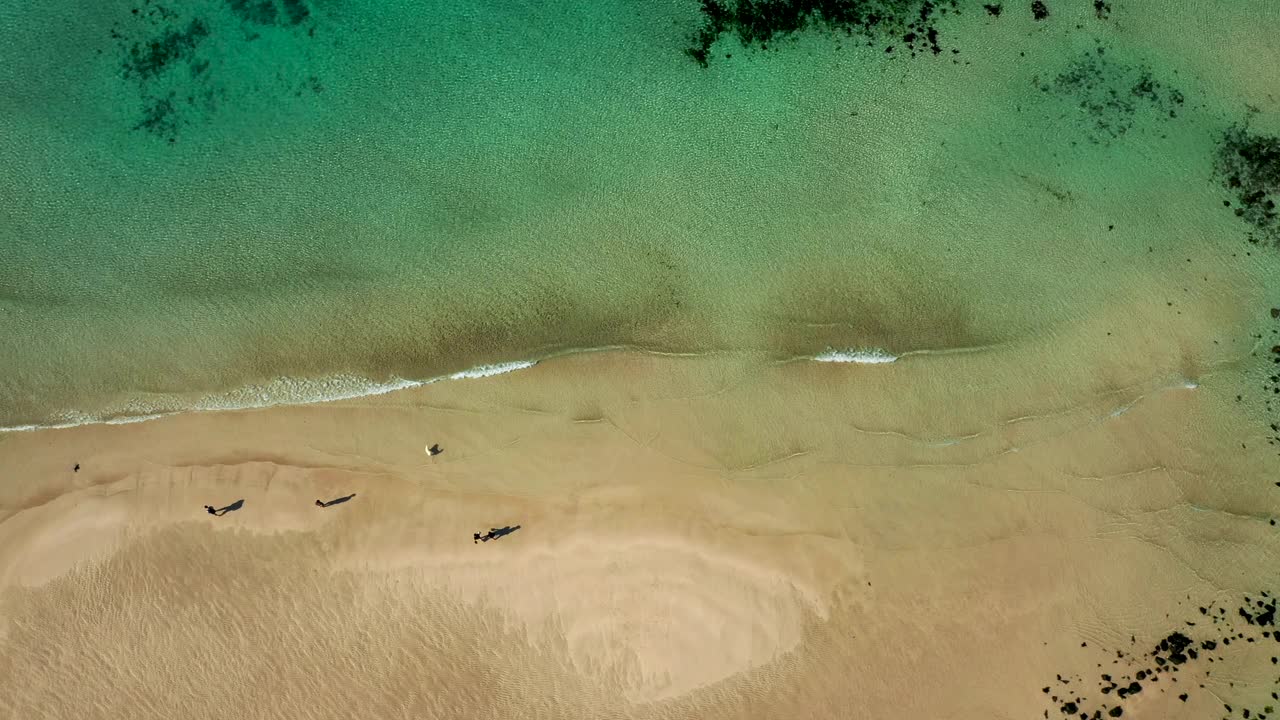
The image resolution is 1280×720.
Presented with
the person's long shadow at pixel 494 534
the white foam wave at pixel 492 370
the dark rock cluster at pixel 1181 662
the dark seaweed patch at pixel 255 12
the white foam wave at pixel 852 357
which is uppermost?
the dark seaweed patch at pixel 255 12

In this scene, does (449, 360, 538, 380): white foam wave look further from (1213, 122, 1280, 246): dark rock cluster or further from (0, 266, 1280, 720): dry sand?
(1213, 122, 1280, 246): dark rock cluster

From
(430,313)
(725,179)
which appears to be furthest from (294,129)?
(725,179)

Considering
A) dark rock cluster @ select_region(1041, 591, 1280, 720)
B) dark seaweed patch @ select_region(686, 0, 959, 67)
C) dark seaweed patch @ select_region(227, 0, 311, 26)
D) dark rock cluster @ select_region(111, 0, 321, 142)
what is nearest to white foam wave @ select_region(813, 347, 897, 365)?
dark seaweed patch @ select_region(686, 0, 959, 67)

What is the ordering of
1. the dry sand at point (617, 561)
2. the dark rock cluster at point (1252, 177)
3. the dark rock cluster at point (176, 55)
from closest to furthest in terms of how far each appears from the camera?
the dry sand at point (617, 561), the dark rock cluster at point (1252, 177), the dark rock cluster at point (176, 55)

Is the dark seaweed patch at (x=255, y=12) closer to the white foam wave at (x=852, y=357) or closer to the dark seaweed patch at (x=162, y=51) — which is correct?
the dark seaweed patch at (x=162, y=51)

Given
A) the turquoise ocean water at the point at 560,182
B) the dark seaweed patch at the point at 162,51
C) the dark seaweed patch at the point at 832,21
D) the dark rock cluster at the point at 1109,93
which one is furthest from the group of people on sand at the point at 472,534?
the dark rock cluster at the point at 1109,93

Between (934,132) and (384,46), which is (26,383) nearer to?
(384,46)
